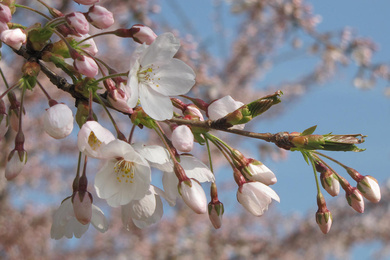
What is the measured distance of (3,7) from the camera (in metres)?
1.34

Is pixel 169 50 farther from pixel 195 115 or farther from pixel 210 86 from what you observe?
pixel 210 86

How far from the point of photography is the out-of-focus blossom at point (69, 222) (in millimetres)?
1561

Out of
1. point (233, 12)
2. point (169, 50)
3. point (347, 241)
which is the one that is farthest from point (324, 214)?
Answer: point (347, 241)

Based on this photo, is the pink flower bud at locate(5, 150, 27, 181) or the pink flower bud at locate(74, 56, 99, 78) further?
the pink flower bud at locate(5, 150, 27, 181)

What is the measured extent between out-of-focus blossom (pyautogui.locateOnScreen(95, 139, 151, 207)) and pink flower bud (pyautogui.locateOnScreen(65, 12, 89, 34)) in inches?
15.4

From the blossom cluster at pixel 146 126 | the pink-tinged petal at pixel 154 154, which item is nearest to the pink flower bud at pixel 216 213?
the blossom cluster at pixel 146 126

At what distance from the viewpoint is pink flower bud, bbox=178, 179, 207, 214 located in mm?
1340

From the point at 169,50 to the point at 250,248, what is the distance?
307 inches

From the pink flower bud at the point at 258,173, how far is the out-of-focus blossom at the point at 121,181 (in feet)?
0.98

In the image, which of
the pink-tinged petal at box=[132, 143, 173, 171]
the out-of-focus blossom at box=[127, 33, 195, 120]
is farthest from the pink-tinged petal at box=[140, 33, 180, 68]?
the pink-tinged petal at box=[132, 143, 173, 171]

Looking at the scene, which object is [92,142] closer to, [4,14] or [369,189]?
[4,14]

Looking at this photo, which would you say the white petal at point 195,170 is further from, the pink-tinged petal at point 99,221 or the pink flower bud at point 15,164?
the pink flower bud at point 15,164

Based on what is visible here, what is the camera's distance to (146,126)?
1.33m

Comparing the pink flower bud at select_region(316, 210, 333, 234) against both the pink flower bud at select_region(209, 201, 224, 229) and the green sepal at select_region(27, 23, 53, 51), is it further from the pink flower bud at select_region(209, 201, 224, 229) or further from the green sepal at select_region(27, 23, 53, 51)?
the green sepal at select_region(27, 23, 53, 51)
